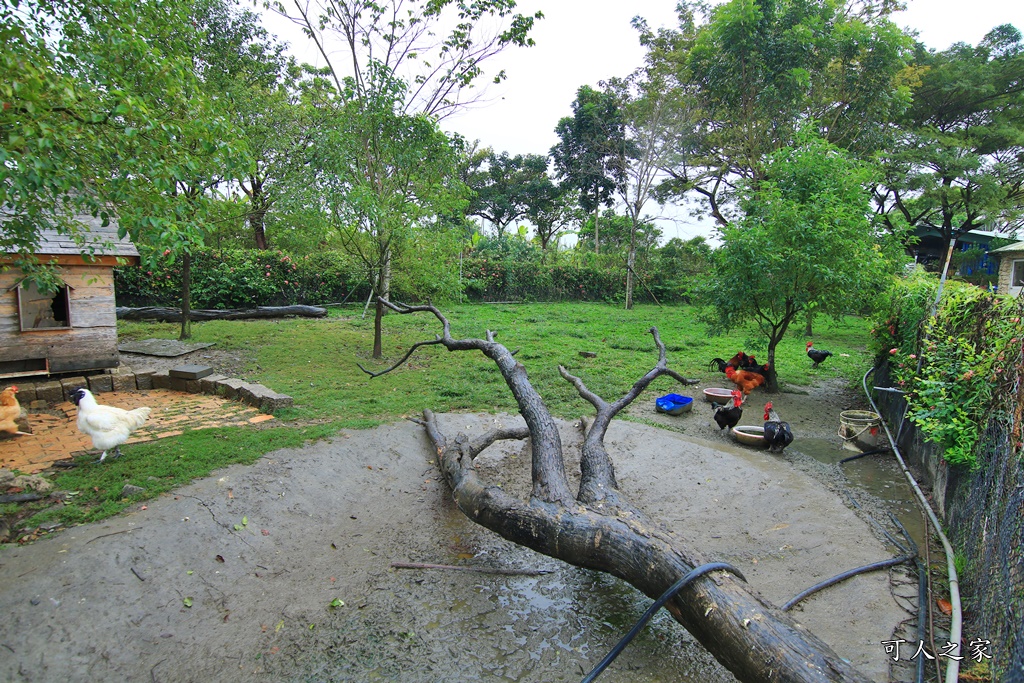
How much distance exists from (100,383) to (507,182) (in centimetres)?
2512

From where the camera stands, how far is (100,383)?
7.51 m

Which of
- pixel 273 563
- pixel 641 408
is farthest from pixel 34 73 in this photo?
pixel 641 408

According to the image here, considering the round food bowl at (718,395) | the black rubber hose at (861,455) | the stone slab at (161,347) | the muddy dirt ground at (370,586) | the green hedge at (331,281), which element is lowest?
the muddy dirt ground at (370,586)

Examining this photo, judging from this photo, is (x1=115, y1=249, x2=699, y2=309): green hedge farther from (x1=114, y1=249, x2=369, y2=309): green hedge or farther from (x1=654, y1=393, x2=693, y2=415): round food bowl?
(x1=654, y1=393, x2=693, y2=415): round food bowl

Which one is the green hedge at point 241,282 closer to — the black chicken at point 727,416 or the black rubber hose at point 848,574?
the black chicken at point 727,416

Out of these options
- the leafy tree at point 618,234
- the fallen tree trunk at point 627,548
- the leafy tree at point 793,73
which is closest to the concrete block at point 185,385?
the fallen tree trunk at point 627,548

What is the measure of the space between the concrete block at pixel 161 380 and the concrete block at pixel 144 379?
52mm

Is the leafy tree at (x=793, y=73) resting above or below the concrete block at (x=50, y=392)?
above

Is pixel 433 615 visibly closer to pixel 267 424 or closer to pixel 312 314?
pixel 267 424

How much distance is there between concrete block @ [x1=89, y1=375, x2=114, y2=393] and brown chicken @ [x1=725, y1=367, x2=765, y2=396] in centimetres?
934

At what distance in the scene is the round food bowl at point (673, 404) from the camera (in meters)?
7.56

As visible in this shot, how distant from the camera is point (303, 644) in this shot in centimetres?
318

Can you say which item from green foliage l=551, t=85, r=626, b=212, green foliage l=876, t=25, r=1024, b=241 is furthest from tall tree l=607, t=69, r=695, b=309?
green foliage l=876, t=25, r=1024, b=241

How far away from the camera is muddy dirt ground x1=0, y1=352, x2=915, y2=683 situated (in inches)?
118
